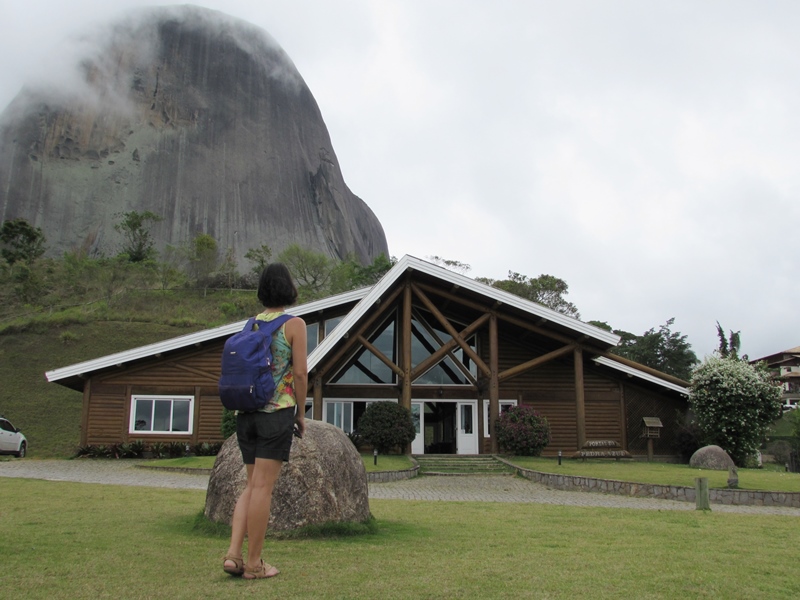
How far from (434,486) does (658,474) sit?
5.99 metres

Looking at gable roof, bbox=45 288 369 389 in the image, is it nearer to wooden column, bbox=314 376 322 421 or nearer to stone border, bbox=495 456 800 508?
wooden column, bbox=314 376 322 421

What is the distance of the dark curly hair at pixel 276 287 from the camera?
15.1ft

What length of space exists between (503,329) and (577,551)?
2031 cm

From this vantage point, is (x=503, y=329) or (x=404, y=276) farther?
(x=503, y=329)

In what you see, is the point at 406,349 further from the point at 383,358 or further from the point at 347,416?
the point at 347,416

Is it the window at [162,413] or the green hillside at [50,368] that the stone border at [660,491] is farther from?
the green hillside at [50,368]

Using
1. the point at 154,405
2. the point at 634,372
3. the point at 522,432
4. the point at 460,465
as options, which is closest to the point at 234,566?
the point at 460,465

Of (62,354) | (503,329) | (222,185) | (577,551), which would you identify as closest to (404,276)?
(503,329)

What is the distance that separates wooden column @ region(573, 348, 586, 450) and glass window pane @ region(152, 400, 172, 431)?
14.2m

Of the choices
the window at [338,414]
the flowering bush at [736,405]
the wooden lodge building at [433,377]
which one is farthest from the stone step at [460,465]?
the flowering bush at [736,405]

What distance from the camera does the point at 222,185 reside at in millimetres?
80125

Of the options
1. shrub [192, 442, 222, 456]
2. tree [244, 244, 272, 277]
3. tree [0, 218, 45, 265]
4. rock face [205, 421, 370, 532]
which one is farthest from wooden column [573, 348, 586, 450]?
tree [0, 218, 45, 265]

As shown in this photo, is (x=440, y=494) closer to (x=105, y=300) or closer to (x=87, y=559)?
(x=87, y=559)

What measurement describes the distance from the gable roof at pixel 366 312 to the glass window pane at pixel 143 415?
5.24 feet
